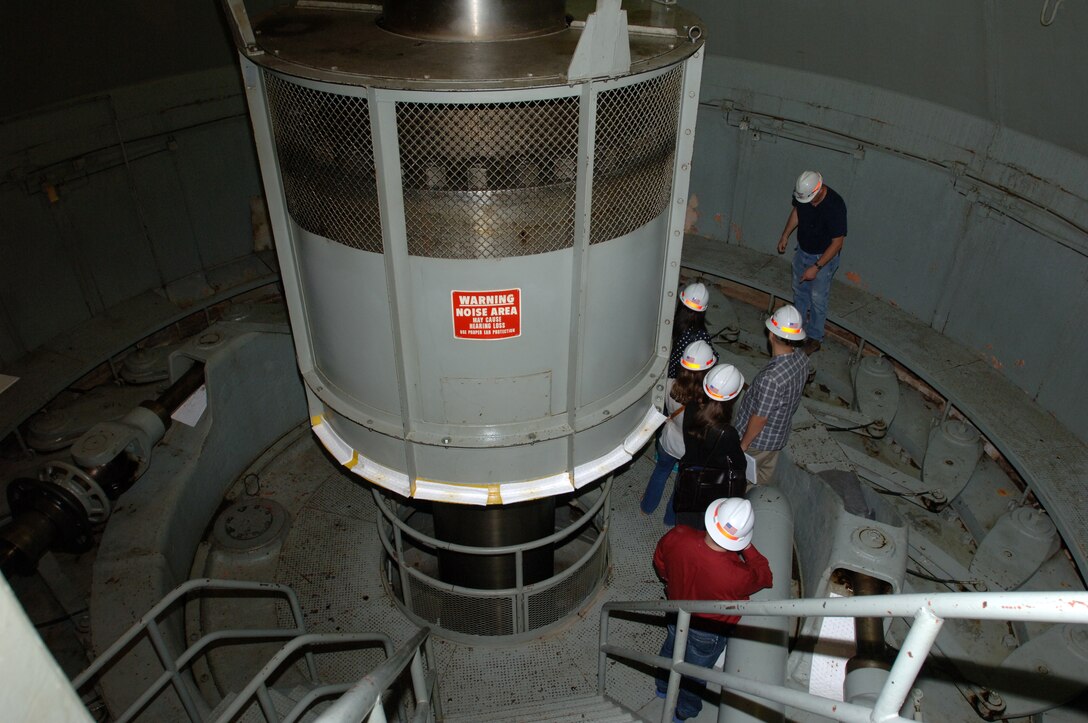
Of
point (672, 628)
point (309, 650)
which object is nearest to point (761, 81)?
point (672, 628)

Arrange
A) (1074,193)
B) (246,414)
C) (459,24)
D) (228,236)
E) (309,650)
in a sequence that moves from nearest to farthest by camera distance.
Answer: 1. (459,24)
2. (309,650)
3. (1074,193)
4. (246,414)
5. (228,236)

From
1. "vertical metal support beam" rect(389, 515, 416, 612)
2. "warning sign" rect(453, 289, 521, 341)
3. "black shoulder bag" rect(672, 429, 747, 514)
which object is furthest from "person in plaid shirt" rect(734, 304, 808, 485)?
"vertical metal support beam" rect(389, 515, 416, 612)

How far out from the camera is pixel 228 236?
8.48 meters

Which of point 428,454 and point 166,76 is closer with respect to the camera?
point 428,454

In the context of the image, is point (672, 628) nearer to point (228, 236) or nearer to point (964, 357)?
point (964, 357)

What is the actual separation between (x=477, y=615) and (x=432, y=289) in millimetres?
2930

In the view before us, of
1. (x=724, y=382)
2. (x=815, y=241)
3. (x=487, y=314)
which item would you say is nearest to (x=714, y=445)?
(x=724, y=382)

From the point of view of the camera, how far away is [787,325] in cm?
505

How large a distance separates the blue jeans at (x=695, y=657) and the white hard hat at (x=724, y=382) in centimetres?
140

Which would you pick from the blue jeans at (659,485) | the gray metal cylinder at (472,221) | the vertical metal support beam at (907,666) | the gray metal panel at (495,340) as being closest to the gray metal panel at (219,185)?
the gray metal cylinder at (472,221)

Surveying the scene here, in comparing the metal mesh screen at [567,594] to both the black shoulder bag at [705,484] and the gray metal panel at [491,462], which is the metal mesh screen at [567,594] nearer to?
the black shoulder bag at [705,484]

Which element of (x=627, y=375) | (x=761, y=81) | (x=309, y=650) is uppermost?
(x=761, y=81)

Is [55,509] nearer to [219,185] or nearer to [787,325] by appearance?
[219,185]

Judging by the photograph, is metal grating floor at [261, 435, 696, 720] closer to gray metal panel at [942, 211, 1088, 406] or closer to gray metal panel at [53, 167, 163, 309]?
gray metal panel at [53, 167, 163, 309]
